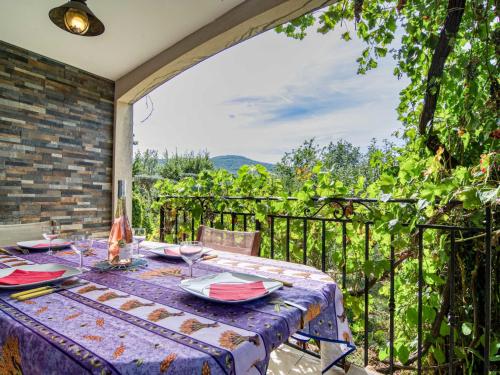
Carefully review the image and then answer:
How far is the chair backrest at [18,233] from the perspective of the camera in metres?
1.77

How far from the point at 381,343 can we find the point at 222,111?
37.3 feet

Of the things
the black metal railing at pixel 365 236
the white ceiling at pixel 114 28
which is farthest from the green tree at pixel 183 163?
the black metal railing at pixel 365 236

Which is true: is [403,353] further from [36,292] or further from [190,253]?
[36,292]

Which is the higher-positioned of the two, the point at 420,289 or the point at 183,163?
the point at 183,163

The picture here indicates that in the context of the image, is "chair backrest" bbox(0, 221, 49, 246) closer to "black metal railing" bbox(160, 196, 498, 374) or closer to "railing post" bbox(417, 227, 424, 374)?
"black metal railing" bbox(160, 196, 498, 374)

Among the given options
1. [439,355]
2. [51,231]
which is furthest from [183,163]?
[439,355]

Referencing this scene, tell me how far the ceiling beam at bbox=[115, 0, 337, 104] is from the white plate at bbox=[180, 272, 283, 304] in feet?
6.31

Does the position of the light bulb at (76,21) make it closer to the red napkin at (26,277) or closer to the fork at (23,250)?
the fork at (23,250)

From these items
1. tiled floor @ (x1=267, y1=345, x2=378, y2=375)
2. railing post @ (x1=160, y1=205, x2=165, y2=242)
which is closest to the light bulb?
railing post @ (x1=160, y1=205, x2=165, y2=242)

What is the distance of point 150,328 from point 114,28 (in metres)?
2.75

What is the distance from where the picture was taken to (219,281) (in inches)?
37.3

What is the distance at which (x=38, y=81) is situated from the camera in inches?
117

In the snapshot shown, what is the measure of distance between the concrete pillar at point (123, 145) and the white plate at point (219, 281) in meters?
3.06

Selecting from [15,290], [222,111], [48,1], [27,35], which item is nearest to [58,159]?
[27,35]
